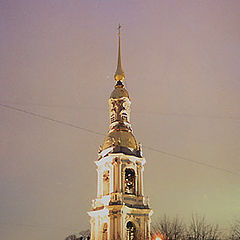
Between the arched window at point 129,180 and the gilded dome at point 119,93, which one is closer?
the arched window at point 129,180

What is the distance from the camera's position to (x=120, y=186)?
1836 inches

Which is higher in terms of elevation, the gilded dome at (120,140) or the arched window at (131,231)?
the gilded dome at (120,140)

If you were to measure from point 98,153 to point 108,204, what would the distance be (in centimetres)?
808

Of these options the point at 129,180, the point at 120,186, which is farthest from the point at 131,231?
the point at 129,180

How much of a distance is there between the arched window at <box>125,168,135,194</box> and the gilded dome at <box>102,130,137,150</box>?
3142 mm

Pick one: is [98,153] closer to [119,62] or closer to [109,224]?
[109,224]

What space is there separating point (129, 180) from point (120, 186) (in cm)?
260

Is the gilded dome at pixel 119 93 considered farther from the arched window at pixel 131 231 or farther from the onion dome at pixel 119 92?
the arched window at pixel 131 231

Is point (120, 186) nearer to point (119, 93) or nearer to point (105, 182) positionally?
point (105, 182)

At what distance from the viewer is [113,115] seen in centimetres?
5319

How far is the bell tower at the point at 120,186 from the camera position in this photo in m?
45.0

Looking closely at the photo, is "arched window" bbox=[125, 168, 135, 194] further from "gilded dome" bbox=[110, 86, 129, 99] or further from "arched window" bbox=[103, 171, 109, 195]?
"gilded dome" bbox=[110, 86, 129, 99]

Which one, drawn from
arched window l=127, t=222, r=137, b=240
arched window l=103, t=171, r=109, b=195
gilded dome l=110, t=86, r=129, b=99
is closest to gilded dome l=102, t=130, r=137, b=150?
arched window l=103, t=171, r=109, b=195

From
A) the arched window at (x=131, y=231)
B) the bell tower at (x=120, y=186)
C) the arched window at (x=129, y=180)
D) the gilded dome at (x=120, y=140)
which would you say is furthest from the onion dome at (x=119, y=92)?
the arched window at (x=131, y=231)
